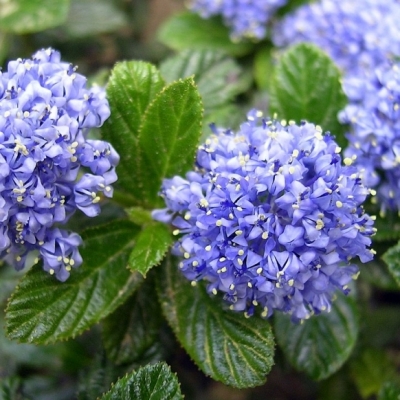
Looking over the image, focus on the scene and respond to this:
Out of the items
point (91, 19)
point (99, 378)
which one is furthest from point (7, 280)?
point (91, 19)

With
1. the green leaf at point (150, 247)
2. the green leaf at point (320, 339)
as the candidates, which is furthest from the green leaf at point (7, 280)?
the green leaf at point (320, 339)

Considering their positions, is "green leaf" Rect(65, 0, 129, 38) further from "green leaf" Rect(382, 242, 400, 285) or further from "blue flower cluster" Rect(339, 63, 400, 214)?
"green leaf" Rect(382, 242, 400, 285)

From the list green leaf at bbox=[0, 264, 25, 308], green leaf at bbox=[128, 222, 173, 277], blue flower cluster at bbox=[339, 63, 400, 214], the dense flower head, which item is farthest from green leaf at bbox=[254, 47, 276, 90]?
green leaf at bbox=[0, 264, 25, 308]

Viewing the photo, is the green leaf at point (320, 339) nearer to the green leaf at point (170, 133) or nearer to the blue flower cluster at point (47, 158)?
the green leaf at point (170, 133)

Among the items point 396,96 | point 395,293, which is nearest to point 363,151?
point 396,96

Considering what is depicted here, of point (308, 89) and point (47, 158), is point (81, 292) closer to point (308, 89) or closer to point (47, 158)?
point (47, 158)

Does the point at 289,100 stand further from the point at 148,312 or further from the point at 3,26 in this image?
the point at 3,26
